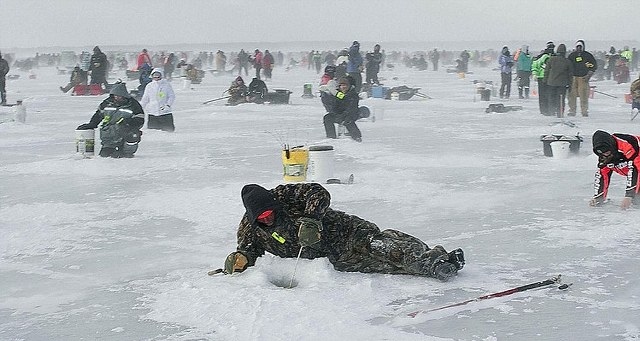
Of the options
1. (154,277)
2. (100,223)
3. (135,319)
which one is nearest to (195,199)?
(100,223)

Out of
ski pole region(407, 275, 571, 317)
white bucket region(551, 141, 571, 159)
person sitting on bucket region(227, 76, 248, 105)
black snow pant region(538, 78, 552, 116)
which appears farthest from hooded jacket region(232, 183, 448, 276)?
person sitting on bucket region(227, 76, 248, 105)

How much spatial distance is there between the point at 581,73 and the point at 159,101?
873 centimetres

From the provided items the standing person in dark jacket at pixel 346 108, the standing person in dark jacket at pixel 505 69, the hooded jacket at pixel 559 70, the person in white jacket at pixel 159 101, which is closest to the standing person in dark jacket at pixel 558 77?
the hooded jacket at pixel 559 70

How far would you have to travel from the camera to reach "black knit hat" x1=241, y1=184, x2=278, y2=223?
5246 mm

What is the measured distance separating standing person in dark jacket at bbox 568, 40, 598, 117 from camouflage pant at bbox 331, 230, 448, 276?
12.7 metres

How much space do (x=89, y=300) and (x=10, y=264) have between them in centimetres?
134

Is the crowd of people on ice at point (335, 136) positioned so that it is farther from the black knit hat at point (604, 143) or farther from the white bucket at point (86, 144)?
the white bucket at point (86, 144)

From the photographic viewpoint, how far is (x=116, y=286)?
18.5 ft

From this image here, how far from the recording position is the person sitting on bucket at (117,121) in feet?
39.1

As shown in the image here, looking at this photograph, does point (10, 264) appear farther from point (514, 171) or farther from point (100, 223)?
point (514, 171)

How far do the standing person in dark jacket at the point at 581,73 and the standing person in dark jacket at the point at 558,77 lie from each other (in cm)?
30

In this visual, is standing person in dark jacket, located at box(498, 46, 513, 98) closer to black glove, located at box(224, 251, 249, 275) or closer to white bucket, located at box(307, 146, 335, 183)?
white bucket, located at box(307, 146, 335, 183)

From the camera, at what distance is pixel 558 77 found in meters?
16.7

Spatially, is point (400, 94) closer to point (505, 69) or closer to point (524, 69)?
point (505, 69)
